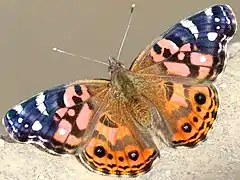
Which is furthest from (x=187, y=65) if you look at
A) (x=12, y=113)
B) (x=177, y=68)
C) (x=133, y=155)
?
(x=12, y=113)

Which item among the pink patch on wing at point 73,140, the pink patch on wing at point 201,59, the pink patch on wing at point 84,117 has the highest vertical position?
the pink patch on wing at point 201,59

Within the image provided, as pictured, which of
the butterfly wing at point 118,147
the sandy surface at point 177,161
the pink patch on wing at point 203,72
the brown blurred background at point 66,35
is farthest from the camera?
the brown blurred background at point 66,35

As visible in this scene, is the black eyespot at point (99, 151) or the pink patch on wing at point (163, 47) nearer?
the black eyespot at point (99, 151)

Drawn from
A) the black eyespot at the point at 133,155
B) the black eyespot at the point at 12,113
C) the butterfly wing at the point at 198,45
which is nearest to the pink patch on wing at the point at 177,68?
the butterfly wing at the point at 198,45

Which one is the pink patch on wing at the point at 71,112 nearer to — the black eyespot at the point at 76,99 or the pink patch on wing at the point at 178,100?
the black eyespot at the point at 76,99

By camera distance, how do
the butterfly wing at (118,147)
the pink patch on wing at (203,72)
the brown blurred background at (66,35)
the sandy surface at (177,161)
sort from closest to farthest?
the butterfly wing at (118,147) < the pink patch on wing at (203,72) < the sandy surface at (177,161) < the brown blurred background at (66,35)

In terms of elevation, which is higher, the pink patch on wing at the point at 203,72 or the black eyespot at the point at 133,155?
the pink patch on wing at the point at 203,72
